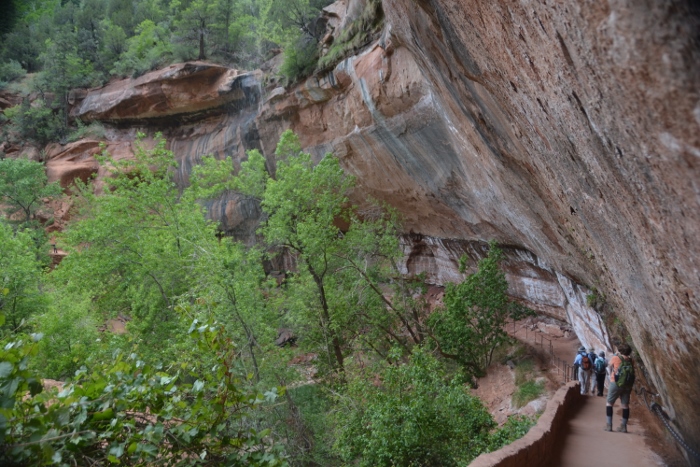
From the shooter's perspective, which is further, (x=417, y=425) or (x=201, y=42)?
(x=201, y=42)

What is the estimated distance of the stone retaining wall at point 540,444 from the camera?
5129 mm

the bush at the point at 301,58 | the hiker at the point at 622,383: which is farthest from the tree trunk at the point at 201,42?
the hiker at the point at 622,383

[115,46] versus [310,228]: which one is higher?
[115,46]

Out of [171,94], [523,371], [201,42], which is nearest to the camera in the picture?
[523,371]

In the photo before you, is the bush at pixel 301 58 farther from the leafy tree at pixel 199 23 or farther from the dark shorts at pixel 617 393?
the dark shorts at pixel 617 393

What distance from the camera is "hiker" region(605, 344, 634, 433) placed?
729 centimetres

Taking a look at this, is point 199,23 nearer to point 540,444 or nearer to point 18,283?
point 18,283

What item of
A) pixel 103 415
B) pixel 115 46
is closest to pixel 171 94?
pixel 115 46

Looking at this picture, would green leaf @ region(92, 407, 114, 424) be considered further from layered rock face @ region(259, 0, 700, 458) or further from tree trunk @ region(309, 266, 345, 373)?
tree trunk @ region(309, 266, 345, 373)

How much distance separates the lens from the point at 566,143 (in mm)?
4402

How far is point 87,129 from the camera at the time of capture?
1131 inches

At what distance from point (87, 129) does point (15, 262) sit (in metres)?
17.0

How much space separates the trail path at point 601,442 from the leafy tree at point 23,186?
26343 mm

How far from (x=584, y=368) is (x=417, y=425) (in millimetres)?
5787
